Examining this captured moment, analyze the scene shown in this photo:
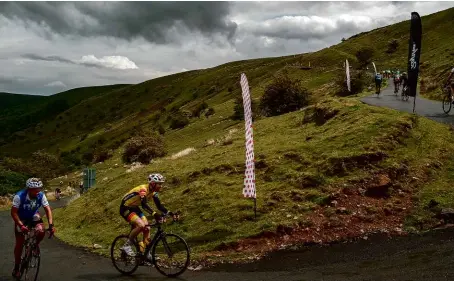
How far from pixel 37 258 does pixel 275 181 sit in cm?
1060

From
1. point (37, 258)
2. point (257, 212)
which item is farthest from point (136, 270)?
point (257, 212)

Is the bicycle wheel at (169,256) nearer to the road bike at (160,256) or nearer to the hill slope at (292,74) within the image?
the road bike at (160,256)

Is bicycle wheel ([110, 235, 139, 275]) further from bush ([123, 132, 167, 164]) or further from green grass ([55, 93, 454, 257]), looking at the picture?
bush ([123, 132, 167, 164])

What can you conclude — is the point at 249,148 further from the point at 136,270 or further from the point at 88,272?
the point at 88,272

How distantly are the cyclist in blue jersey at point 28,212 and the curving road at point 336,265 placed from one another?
1.98 m

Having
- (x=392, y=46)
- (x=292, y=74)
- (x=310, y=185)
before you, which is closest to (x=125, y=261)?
(x=310, y=185)

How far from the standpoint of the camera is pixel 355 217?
1519 cm

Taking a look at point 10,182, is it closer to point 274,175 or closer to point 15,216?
point 274,175

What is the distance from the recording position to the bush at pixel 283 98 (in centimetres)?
4384

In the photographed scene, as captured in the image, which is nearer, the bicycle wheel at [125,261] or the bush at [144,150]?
the bicycle wheel at [125,261]

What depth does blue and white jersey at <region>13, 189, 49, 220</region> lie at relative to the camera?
11.7 metres

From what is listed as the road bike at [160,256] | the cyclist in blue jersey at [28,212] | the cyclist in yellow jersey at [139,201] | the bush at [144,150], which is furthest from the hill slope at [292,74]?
the cyclist in blue jersey at [28,212]

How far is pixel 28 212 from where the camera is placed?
38.8ft

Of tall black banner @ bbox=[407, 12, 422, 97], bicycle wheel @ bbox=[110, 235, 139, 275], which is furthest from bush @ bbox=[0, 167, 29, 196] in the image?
tall black banner @ bbox=[407, 12, 422, 97]
